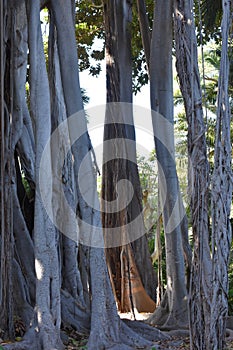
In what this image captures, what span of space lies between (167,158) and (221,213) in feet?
11.4

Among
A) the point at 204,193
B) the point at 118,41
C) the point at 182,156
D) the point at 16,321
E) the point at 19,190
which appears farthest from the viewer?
the point at 182,156

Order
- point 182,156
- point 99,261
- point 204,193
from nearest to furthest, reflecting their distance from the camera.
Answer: point 204,193 < point 99,261 < point 182,156

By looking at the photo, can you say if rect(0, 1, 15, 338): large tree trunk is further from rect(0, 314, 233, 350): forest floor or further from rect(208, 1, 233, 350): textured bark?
rect(208, 1, 233, 350): textured bark

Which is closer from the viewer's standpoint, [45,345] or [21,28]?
[45,345]

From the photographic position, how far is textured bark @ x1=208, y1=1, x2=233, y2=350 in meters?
4.06

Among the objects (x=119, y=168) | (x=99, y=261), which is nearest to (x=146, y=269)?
(x=119, y=168)

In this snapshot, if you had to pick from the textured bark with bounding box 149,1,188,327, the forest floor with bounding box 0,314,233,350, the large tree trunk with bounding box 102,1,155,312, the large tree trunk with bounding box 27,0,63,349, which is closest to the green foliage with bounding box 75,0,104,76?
the large tree trunk with bounding box 102,1,155,312

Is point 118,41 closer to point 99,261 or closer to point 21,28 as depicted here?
point 21,28

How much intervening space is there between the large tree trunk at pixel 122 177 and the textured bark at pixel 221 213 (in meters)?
4.56

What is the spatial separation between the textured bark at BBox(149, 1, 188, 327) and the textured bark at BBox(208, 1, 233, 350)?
3.10 m

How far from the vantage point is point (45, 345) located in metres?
5.29

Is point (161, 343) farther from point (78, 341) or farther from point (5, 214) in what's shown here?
point (5, 214)

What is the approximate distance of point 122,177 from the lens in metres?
9.45

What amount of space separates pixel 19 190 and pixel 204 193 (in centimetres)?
346
